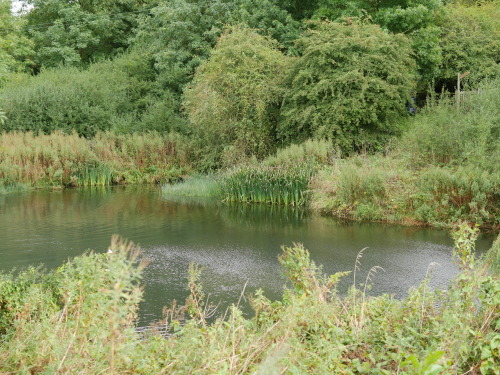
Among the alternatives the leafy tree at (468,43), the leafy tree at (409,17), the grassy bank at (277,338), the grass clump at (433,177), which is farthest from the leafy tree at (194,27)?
the grassy bank at (277,338)

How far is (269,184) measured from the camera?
17.1 meters

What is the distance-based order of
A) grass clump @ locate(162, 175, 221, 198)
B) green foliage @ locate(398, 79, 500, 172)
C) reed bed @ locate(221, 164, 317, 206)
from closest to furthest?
green foliage @ locate(398, 79, 500, 172)
reed bed @ locate(221, 164, 317, 206)
grass clump @ locate(162, 175, 221, 198)

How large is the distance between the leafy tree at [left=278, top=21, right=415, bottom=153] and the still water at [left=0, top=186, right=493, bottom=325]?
380 cm

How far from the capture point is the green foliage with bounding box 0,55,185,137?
24578 millimetres

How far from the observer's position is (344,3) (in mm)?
22188

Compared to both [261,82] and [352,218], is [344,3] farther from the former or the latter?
[352,218]

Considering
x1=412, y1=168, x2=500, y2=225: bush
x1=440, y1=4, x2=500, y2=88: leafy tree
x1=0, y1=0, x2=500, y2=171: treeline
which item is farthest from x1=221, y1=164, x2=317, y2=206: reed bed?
x1=440, y1=4, x2=500, y2=88: leafy tree

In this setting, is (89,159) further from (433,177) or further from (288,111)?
(433,177)

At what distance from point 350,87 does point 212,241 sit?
27.8 feet

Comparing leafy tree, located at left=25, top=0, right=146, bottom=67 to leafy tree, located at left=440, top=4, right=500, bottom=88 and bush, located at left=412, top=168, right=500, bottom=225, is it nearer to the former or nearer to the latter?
leafy tree, located at left=440, top=4, right=500, bottom=88

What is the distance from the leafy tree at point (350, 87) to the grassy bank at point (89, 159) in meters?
6.29

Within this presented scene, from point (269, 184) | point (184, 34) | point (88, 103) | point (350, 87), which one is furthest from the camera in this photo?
point (184, 34)

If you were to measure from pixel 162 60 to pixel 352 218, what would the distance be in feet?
51.6

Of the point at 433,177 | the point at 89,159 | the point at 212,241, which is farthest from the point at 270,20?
the point at 212,241
